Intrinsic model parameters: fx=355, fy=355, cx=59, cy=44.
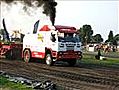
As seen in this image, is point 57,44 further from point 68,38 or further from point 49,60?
point 49,60

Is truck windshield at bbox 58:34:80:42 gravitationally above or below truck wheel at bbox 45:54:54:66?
above

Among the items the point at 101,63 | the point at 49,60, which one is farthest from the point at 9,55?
the point at 101,63

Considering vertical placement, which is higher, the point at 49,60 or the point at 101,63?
the point at 49,60

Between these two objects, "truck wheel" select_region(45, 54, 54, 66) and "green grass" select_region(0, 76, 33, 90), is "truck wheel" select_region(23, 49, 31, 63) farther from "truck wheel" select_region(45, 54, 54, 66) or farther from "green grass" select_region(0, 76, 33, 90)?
"green grass" select_region(0, 76, 33, 90)

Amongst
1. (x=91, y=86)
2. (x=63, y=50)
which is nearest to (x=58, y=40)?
(x=63, y=50)

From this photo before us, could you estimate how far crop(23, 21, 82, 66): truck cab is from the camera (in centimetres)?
2336

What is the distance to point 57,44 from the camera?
23.2 m

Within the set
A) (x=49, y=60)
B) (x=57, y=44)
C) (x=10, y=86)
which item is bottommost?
(x=10, y=86)

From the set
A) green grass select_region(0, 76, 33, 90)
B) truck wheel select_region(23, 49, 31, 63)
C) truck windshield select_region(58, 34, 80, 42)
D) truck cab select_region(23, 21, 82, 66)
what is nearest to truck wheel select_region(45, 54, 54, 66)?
truck cab select_region(23, 21, 82, 66)

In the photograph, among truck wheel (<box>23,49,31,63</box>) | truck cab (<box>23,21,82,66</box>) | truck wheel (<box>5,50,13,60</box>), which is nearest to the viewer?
truck cab (<box>23,21,82,66</box>)

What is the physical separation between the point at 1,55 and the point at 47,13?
19.4 ft

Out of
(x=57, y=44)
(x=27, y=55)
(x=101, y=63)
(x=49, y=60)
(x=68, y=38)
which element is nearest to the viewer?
(x=57, y=44)

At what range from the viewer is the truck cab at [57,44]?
23359 millimetres

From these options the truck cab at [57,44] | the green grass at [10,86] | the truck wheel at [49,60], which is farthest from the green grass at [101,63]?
the green grass at [10,86]
